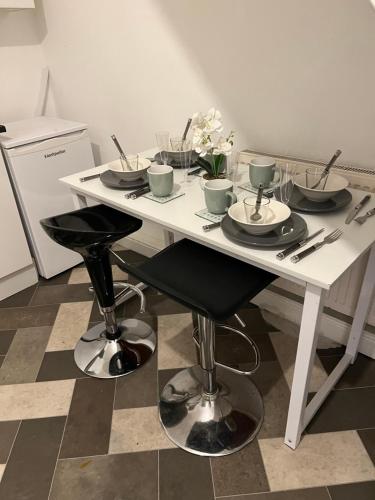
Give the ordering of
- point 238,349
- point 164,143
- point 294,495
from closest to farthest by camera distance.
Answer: point 294,495
point 164,143
point 238,349

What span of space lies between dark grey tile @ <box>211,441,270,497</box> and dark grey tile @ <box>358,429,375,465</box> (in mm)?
417

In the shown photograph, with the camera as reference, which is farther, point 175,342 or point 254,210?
point 175,342

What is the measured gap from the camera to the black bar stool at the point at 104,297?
1.59 meters

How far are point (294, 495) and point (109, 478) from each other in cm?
67

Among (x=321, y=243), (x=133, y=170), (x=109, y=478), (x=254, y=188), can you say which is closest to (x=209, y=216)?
(x=254, y=188)

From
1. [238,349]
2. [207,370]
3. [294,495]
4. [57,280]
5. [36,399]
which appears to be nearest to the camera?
[294,495]

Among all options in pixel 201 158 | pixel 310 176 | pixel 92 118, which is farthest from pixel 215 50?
pixel 92 118

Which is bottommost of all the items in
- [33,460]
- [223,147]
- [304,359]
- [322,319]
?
[33,460]

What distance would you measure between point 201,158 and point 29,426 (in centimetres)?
137

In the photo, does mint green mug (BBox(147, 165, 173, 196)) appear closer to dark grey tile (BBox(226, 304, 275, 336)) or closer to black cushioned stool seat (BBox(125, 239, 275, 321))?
black cushioned stool seat (BBox(125, 239, 275, 321))

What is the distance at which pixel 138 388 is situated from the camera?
71.4 inches

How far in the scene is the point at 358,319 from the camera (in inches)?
70.6

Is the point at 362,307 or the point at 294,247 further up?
the point at 294,247

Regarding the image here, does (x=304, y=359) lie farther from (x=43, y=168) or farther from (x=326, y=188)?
(x=43, y=168)
